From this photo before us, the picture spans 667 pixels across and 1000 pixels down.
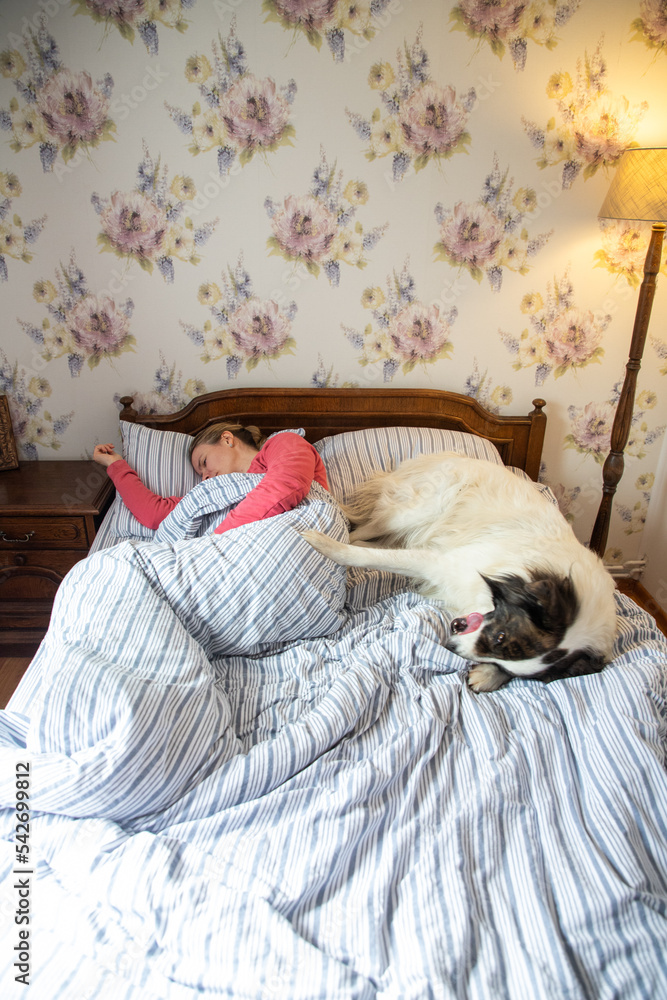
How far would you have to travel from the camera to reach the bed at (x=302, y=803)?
2.67 ft

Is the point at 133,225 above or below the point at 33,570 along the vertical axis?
above

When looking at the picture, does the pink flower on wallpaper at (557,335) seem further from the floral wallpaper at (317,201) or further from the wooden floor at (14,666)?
the wooden floor at (14,666)

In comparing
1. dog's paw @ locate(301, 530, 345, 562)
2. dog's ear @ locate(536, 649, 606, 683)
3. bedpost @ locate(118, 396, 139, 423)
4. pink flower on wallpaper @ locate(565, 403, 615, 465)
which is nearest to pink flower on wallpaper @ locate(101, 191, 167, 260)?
bedpost @ locate(118, 396, 139, 423)

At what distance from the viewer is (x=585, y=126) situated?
82.3 inches

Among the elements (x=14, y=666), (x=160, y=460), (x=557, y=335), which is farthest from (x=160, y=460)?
(x=557, y=335)

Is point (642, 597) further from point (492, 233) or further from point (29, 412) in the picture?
point (29, 412)

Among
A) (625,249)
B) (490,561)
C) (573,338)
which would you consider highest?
(625,249)

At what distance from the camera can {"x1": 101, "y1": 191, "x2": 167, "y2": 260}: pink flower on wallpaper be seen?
6.76 feet

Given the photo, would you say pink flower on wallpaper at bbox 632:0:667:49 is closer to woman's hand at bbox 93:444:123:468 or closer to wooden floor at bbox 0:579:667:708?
wooden floor at bbox 0:579:667:708

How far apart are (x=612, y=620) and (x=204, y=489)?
1197mm

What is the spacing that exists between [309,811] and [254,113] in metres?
2.09

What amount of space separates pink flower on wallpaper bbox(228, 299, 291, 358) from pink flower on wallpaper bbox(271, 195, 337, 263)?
0.68 feet

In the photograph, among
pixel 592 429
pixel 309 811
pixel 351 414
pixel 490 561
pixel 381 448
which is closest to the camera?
pixel 309 811

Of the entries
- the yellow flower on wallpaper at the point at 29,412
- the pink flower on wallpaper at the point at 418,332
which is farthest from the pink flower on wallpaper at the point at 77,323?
the pink flower on wallpaper at the point at 418,332
